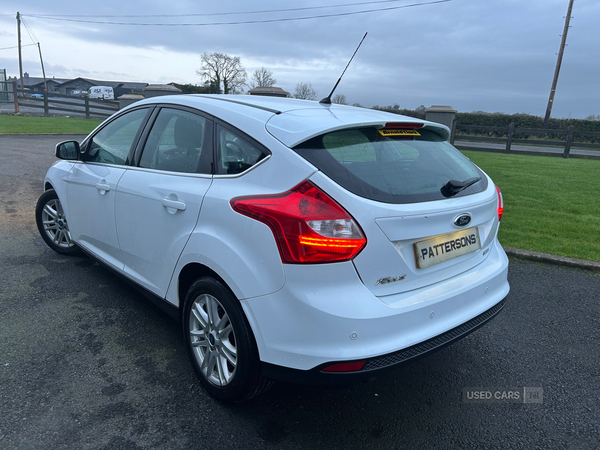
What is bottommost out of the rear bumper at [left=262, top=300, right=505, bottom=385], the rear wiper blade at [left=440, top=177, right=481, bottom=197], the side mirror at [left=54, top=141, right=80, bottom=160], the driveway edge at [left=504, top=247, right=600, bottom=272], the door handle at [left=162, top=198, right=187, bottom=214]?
the driveway edge at [left=504, top=247, right=600, bottom=272]

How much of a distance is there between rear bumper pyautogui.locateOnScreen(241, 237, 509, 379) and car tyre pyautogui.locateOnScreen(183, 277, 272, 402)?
0.10 metres

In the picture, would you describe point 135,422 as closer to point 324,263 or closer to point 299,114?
point 324,263

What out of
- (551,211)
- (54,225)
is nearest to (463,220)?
(54,225)

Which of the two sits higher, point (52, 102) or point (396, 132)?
point (396, 132)

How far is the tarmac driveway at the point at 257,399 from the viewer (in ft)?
7.28

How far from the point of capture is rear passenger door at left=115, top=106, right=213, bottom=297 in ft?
8.23

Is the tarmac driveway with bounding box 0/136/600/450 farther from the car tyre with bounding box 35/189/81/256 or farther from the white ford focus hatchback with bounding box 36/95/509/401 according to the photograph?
the car tyre with bounding box 35/189/81/256

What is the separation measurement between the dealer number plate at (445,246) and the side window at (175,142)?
4.51 feet

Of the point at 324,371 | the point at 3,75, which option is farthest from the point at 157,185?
the point at 3,75

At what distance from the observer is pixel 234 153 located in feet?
7.76

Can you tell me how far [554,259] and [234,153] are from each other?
13.4 ft

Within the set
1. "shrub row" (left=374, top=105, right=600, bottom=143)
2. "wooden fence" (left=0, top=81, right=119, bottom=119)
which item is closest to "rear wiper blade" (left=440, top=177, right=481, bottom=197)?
"shrub row" (left=374, top=105, right=600, bottom=143)

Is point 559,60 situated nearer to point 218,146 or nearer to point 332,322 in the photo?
point 218,146

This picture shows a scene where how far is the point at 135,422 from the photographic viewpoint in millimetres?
2268
